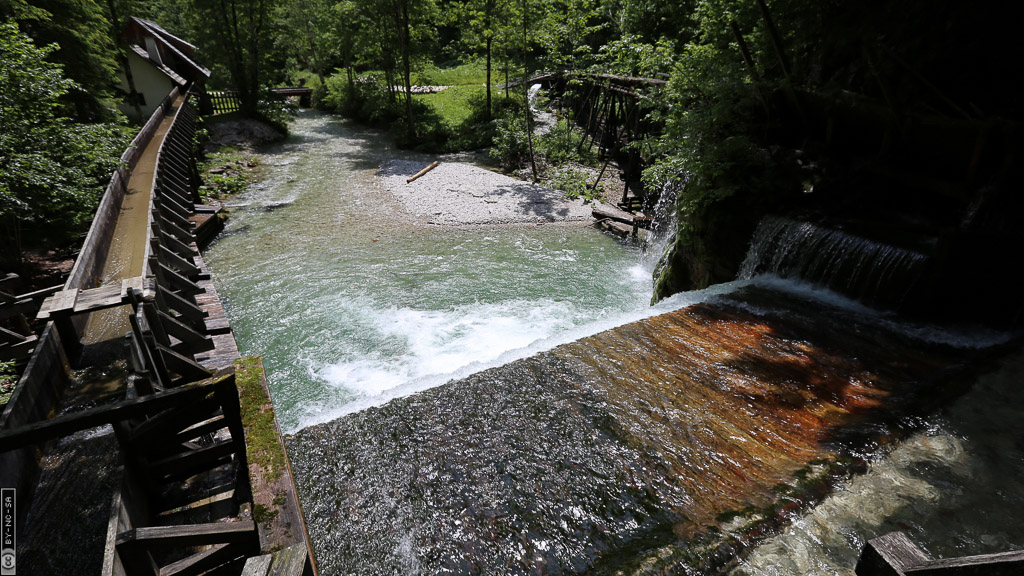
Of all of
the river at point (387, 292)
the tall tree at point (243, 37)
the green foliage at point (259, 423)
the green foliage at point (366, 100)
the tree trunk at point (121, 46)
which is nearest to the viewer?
the green foliage at point (259, 423)

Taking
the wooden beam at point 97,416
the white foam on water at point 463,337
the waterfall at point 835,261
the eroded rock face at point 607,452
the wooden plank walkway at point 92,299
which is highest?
the wooden beam at point 97,416

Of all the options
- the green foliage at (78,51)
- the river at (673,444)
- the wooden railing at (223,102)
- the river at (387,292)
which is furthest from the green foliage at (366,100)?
the river at (673,444)

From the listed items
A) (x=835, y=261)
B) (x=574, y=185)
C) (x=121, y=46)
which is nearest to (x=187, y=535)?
(x=835, y=261)

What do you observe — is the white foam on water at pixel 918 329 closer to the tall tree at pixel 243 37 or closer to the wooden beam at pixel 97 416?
the wooden beam at pixel 97 416

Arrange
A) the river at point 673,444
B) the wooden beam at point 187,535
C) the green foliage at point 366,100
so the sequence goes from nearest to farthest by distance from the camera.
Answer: the wooden beam at point 187,535, the river at point 673,444, the green foliage at point 366,100

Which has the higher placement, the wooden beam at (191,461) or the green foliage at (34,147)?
the green foliage at (34,147)

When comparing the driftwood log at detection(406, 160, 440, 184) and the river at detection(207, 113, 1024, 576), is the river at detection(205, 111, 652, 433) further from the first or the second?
the driftwood log at detection(406, 160, 440, 184)

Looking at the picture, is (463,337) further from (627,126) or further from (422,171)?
(422,171)

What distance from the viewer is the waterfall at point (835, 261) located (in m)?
6.57

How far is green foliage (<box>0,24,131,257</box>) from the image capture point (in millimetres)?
7742

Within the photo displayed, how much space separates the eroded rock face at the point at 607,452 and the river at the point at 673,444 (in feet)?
0.06

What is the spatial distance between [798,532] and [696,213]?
683cm

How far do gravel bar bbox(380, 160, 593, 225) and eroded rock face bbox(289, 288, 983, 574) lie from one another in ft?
34.6

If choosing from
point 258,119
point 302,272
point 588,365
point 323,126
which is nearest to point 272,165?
point 258,119
